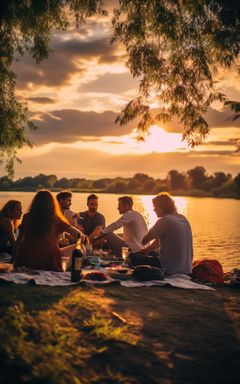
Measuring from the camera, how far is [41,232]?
888 cm

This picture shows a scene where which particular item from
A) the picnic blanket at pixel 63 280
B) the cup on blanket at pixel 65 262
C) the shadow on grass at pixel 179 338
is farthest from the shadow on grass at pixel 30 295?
the cup on blanket at pixel 65 262

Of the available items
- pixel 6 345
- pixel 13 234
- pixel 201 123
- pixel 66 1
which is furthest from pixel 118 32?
pixel 6 345

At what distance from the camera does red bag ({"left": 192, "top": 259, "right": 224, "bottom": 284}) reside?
1026 cm

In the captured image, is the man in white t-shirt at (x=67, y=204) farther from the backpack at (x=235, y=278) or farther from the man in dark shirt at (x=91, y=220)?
the backpack at (x=235, y=278)

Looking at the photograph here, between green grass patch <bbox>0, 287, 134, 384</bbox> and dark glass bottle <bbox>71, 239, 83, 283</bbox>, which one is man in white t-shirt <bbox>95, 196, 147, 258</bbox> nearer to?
dark glass bottle <bbox>71, 239, 83, 283</bbox>

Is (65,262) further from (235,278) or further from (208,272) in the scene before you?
(235,278)

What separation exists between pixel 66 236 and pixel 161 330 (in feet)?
22.8

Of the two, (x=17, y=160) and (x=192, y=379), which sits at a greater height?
(x=17, y=160)

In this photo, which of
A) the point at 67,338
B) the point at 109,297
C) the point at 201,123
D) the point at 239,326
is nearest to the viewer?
the point at 67,338

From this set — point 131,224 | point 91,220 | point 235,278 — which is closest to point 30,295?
point 235,278

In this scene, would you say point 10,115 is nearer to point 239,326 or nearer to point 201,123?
point 201,123

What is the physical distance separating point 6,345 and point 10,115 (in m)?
13.9

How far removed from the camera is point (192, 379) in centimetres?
484

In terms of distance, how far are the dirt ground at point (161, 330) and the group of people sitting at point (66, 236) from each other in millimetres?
1120
